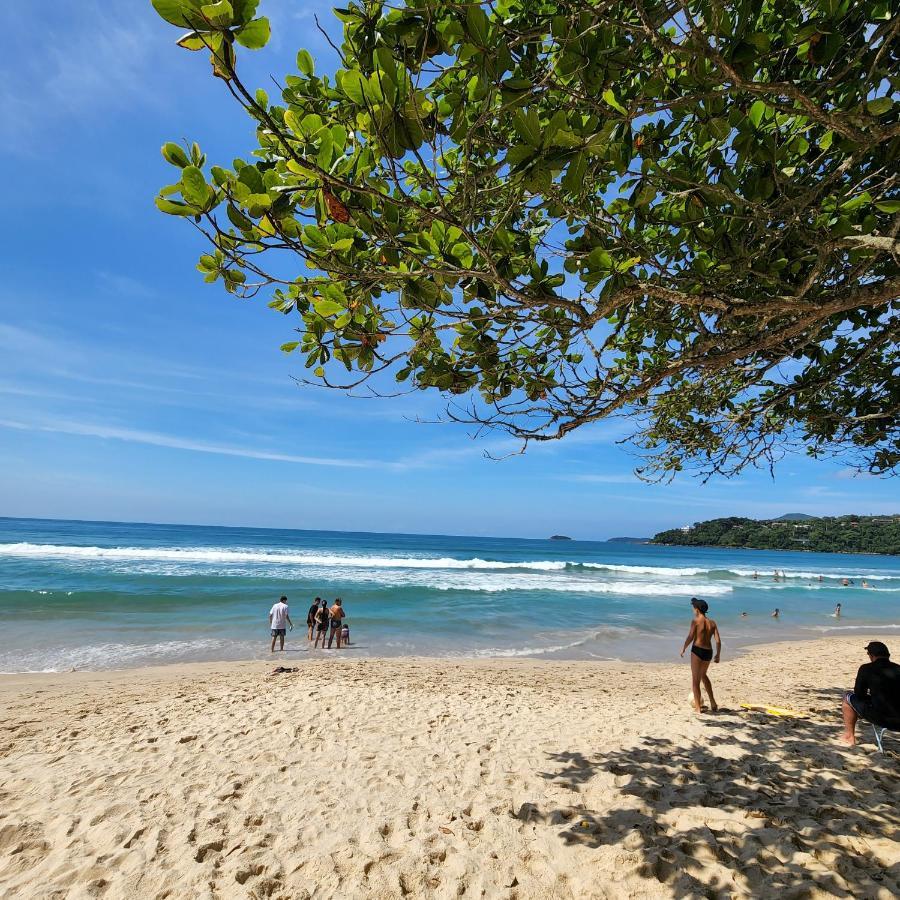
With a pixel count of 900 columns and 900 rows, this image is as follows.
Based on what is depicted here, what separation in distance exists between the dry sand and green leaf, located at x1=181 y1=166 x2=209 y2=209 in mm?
3807

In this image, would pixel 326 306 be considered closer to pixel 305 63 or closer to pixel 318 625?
pixel 305 63

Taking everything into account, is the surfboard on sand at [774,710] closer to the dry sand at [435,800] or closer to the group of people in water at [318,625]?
the dry sand at [435,800]

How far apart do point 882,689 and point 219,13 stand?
636 centimetres

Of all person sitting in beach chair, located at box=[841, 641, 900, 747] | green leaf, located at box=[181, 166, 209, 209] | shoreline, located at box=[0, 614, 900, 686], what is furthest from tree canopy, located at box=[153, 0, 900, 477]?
shoreline, located at box=[0, 614, 900, 686]

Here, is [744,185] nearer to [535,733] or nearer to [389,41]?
[389,41]

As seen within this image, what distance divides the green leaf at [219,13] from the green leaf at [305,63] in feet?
3.61

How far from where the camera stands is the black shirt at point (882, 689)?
4344 mm

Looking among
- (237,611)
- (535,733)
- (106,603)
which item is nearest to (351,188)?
(535,733)

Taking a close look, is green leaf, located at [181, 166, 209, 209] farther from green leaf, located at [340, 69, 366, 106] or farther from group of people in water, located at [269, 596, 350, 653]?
group of people in water, located at [269, 596, 350, 653]

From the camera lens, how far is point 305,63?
2332 millimetres

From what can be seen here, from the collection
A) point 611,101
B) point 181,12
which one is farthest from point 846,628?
point 181,12

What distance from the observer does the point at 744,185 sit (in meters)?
2.94

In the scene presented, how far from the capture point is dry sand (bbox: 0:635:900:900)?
121 inches

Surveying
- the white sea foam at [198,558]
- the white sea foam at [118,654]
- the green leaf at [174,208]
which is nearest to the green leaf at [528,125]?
the green leaf at [174,208]
